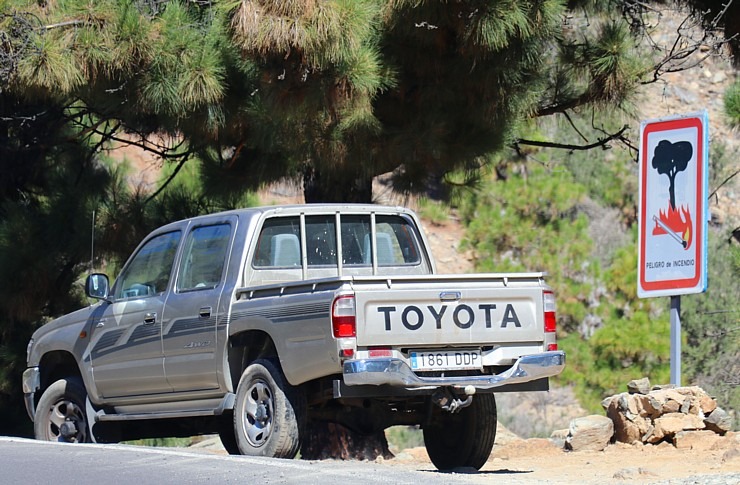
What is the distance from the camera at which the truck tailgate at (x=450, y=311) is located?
843 centimetres

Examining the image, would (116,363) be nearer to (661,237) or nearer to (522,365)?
(522,365)

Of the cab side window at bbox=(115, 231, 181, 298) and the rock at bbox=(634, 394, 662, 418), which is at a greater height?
the cab side window at bbox=(115, 231, 181, 298)

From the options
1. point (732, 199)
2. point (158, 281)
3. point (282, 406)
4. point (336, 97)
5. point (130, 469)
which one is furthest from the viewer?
point (732, 199)

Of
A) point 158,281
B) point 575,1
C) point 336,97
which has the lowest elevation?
point 158,281

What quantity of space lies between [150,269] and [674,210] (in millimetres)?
4164

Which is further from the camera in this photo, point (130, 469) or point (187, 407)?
point (187, 407)

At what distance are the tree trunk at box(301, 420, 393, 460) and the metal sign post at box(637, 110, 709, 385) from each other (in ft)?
9.41

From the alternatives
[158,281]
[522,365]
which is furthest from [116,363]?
[522,365]

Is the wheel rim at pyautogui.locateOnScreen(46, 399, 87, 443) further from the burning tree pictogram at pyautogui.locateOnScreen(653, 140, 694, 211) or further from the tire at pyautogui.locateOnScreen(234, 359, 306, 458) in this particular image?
the burning tree pictogram at pyautogui.locateOnScreen(653, 140, 694, 211)

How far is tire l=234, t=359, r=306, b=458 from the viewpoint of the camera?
8664 millimetres

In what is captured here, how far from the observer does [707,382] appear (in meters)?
21.8

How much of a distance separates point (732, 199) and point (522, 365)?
1195 inches

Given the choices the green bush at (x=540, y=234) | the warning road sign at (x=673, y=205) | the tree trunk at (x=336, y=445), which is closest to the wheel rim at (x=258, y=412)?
the tree trunk at (x=336, y=445)

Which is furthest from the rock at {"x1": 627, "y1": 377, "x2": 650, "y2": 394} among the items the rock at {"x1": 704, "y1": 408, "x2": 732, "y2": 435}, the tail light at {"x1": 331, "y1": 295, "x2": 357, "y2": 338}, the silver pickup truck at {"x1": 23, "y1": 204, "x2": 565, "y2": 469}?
the tail light at {"x1": 331, "y1": 295, "x2": 357, "y2": 338}
